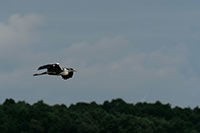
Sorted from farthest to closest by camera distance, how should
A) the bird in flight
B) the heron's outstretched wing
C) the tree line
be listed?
the tree line → the bird in flight → the heron's outstretched wing

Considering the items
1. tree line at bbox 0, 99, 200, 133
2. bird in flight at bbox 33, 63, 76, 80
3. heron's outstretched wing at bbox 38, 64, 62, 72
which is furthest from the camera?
tree line at bbox 0, 99, 200, 133

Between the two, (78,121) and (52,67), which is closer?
(52,67)

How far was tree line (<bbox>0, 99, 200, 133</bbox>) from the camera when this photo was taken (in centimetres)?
12975

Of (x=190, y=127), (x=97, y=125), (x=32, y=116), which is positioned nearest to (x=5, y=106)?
(x=32, y=116)

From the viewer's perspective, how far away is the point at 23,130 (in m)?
132

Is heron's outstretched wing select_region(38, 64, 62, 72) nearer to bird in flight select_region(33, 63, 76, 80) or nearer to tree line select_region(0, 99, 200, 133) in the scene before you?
bird in flight select_region(33, 63, 76, 80)

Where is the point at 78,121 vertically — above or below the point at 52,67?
above

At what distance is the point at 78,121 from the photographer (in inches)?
5187

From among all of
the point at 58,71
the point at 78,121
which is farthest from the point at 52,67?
the point at 78,121

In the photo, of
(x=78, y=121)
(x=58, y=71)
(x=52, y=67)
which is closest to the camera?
(x=52, y=67)

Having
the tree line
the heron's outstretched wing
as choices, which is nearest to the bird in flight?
the heron's outstretched wing

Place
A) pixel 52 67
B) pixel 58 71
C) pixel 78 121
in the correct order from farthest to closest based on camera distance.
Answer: pixel 78 121 < pixel 58 71 < pixel 52 67

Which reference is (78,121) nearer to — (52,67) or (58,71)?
(58,71)

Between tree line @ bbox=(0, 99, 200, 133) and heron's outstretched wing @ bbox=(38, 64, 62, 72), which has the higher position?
tree line @ bbox=(0, 99, 200, 133)
